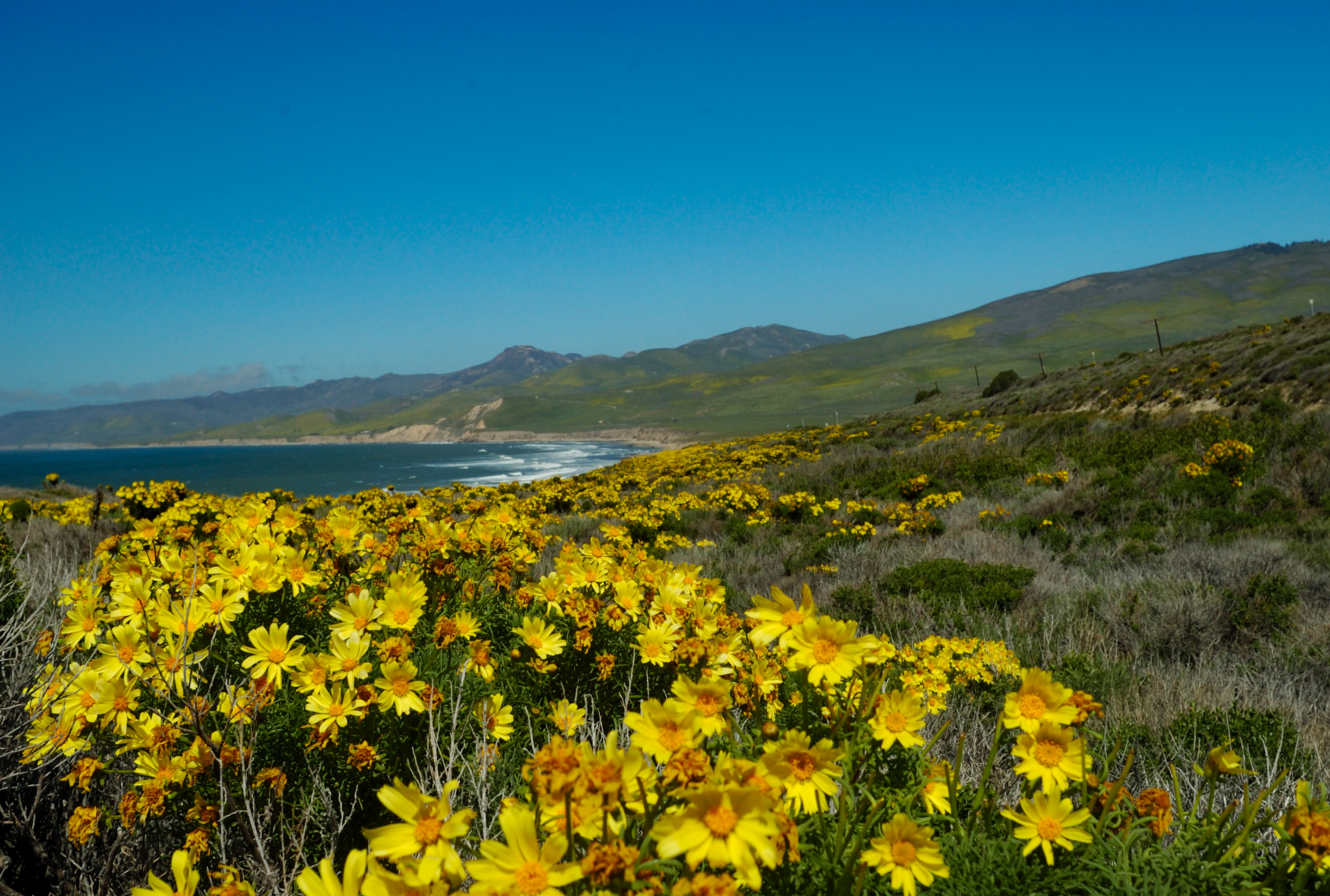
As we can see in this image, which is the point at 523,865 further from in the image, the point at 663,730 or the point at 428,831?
the point at 663,730

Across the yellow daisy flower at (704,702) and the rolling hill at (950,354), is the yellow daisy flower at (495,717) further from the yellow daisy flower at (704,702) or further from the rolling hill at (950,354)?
the rolling hill at (950,354)

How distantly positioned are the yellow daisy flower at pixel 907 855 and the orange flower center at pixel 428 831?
71cm

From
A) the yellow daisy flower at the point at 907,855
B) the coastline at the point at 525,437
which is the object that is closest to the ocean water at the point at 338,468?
the coastline at the point at 525,437

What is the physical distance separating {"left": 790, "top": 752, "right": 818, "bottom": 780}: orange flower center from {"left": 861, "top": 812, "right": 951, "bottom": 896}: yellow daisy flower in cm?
15

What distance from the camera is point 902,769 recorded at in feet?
5.10

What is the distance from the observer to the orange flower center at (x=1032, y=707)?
4.37ft

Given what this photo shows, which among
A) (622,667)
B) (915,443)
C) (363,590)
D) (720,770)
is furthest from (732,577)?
(915,443)

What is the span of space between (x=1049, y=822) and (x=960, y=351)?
14604cm

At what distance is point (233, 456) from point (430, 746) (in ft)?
507

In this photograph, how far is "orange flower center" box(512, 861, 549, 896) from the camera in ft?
2.95

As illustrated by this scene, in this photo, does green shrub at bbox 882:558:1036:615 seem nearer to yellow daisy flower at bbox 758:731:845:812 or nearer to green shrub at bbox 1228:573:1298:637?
green shrub at bbox 1228:573:1298:637

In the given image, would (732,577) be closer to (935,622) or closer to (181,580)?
(935,622)

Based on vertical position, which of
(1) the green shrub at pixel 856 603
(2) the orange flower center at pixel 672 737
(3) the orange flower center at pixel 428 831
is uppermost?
(2) the orange flower center at pixel 672 737

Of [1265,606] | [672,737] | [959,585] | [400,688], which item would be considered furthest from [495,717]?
[1265,606]
